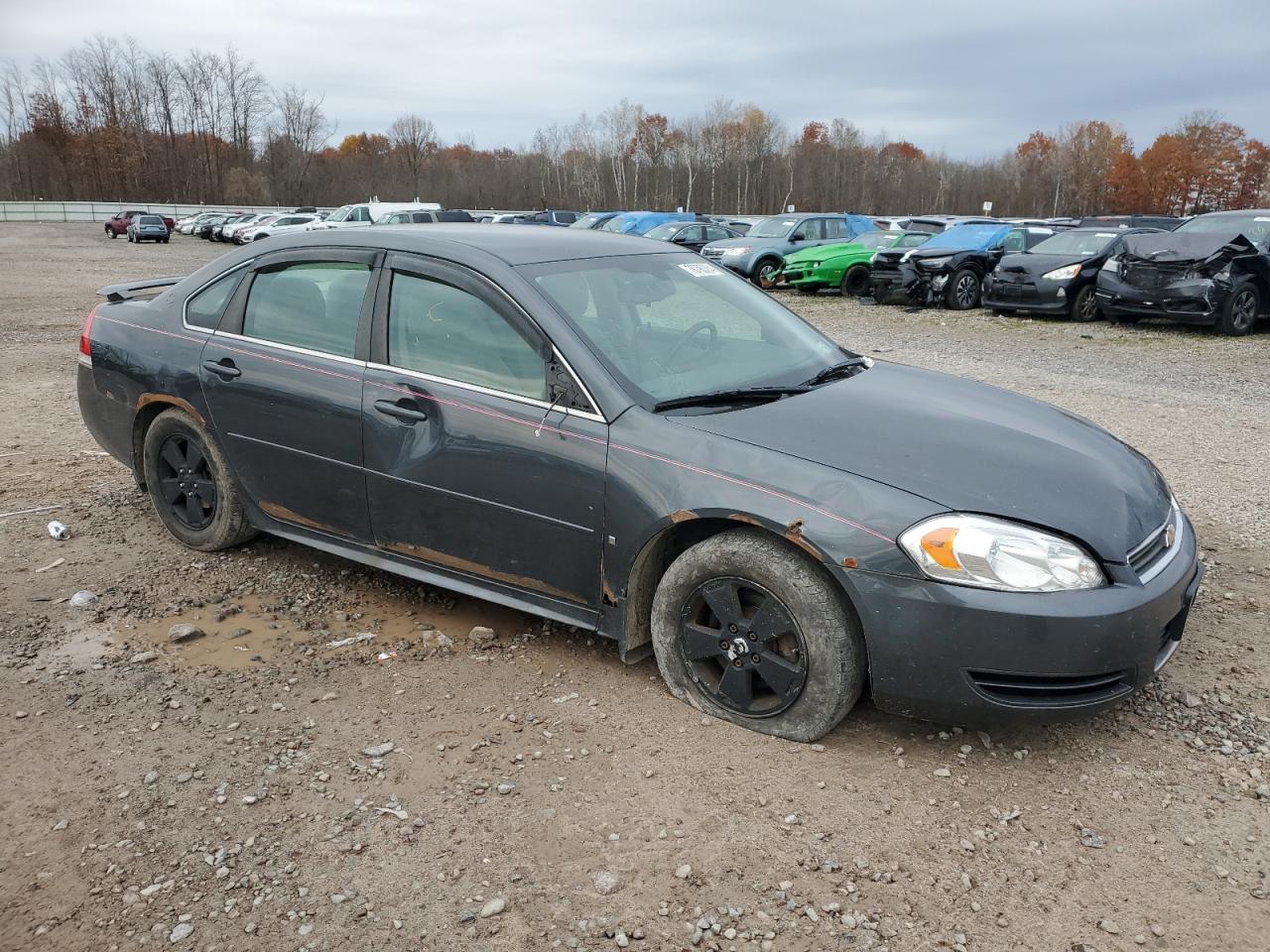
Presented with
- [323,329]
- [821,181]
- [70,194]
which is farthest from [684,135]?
[323,329]

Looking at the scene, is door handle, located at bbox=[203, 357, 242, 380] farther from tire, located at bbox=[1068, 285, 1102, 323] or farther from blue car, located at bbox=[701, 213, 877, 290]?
blue car, located at bbox=[701, 213, 877, 290]

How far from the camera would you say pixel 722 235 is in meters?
25.0

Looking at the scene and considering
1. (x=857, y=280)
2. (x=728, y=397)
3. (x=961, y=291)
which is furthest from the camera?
(x=857, y=280)

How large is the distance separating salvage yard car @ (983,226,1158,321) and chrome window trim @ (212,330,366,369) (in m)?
13.6

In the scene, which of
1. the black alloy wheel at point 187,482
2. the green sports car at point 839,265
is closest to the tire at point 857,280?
the green sports car at point 839,265

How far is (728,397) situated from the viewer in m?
3.49

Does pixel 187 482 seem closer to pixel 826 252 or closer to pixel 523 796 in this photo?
pixel 523 796

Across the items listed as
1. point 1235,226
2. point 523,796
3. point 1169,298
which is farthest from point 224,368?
point 1235,226

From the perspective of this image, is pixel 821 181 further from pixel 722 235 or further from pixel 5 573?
pixel 5 573

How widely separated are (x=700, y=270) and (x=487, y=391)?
1319 mm

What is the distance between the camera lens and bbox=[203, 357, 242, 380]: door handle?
428 cm

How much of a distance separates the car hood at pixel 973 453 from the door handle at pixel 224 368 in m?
2.20

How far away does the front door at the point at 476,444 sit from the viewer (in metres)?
3.38

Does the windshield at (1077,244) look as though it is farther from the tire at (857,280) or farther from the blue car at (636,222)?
the blue car at (636,222)
